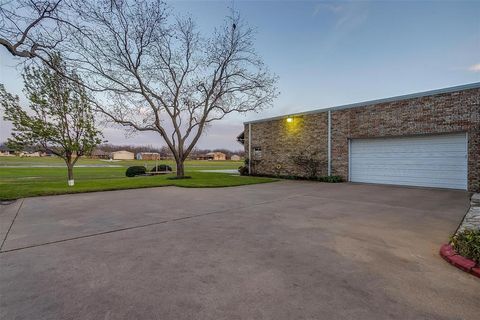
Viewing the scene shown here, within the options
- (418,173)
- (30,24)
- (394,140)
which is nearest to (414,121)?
(394,140)

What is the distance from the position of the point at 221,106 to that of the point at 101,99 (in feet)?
21.8

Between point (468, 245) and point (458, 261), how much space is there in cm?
38

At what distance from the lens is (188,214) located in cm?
532

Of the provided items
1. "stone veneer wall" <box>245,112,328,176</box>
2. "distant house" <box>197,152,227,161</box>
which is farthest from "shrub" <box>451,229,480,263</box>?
"distant house" <box>197,152,227,161</box>

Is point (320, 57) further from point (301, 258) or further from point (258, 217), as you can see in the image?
point (301, 258)

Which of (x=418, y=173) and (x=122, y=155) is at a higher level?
(x=122, y=155)

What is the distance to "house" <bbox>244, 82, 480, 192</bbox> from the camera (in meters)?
8.94

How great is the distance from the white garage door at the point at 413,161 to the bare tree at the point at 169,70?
6513mm

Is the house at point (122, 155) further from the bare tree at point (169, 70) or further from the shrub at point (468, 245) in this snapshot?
the shrub at point (468, 245)

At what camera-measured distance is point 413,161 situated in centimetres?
1023

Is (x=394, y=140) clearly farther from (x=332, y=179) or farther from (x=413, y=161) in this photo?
(x=332, y=179)

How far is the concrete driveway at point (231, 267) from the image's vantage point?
1909 mm

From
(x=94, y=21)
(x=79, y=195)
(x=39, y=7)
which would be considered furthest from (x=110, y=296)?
(x=94, y=21)

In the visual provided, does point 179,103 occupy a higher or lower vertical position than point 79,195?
higher
